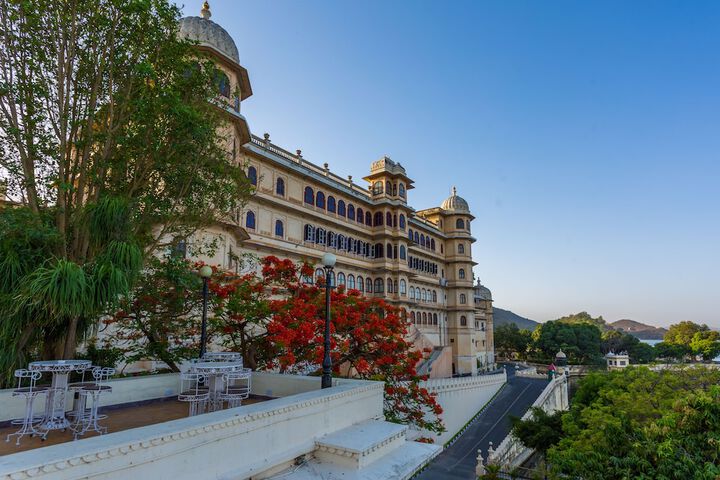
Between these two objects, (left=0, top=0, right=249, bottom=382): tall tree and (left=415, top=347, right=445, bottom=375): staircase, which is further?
(left=415, top=347, right=445, bottom=375): staircase

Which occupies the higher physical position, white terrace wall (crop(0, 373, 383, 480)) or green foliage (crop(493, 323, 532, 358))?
white terrace wall (crop(0, 373, 383, 480))

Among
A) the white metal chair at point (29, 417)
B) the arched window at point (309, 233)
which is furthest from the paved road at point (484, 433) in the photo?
the arched window at point (309, 233)

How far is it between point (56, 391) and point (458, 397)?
2527 centimetres

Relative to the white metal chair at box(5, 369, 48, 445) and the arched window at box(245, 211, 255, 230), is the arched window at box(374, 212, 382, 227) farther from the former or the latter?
the white metal chair at box(5, 369, 48, 445)

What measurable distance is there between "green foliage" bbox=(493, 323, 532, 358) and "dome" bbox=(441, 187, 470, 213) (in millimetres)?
30112

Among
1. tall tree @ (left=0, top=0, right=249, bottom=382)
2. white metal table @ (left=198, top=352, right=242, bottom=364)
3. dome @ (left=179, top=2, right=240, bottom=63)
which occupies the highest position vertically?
dome @ (left=179, top=2, right=240, bottom=63)

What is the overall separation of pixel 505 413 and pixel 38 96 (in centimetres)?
3246

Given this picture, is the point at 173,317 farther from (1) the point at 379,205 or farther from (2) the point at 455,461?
(1) the point at 379,205

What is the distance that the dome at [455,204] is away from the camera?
45.0 metres

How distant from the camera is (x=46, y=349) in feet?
26.3

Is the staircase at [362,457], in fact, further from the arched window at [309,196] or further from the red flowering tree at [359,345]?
the arched window at [309,196]

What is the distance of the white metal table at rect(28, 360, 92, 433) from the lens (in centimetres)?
588

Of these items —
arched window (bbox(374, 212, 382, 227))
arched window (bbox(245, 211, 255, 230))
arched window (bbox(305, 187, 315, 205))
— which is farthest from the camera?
arched window (bbox(374, 212, 382, 227))

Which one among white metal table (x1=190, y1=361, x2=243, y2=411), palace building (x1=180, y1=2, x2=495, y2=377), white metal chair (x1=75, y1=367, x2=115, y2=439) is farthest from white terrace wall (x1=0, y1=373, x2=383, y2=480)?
palace building (x1=180, y1=2, x2=495, y2=377)
